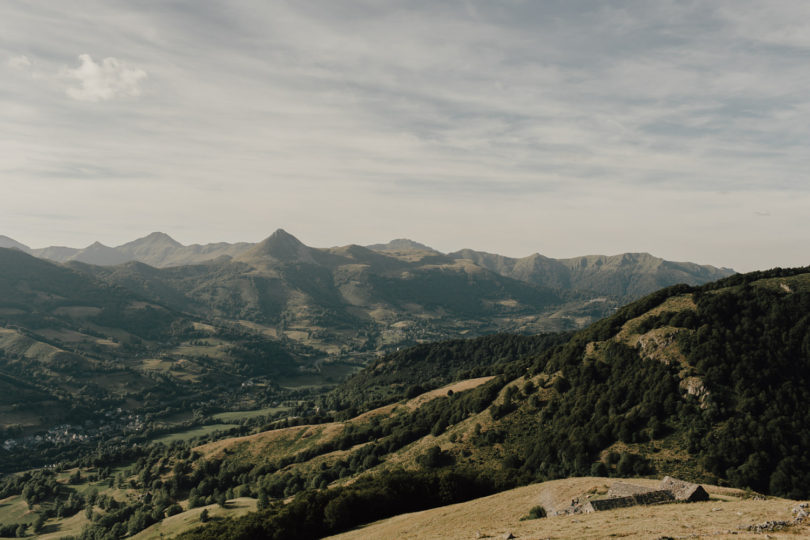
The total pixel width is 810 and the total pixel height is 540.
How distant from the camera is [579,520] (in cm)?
4900

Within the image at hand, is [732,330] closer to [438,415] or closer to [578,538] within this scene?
[438,415]

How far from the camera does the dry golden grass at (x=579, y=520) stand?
37875mm

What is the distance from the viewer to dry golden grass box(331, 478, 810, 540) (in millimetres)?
37875

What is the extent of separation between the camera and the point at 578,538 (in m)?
39.3

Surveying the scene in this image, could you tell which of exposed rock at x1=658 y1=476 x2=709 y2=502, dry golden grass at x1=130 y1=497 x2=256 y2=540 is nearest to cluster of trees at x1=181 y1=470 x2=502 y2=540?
exposed rock at x1=658 y1=476 x2=709 y2=502

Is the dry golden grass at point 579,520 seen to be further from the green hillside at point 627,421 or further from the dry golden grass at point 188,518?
the dry golden grass at point 188,518

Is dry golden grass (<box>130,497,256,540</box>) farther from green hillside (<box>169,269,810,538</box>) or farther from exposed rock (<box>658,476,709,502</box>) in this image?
exposed rock (<box>658,476,709,502</box>)

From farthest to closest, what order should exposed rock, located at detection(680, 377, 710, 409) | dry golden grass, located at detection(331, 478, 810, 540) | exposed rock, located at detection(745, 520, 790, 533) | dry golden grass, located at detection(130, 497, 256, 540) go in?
dry golden grass, located at detection(130, 497, 256, 540) → exposed rock, located at detection(680, 377, 710, 409) → dry golden grass, located at detection(331, 478, 810, 540) → exposed rock, located at detection(745, 520, 790, 533)

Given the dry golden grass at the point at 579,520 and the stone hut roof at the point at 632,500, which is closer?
the dry golden grass at the point at 579,520

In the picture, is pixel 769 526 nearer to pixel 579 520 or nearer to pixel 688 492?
pixel 579 520

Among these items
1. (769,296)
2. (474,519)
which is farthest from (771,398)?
(474,519)

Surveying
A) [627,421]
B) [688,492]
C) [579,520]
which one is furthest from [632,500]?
[627,421]

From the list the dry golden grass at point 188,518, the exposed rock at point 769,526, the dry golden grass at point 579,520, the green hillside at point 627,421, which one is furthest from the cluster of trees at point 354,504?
the exposed rock at point 769,526

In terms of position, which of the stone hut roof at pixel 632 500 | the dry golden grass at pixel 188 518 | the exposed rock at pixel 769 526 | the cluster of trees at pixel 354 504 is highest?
the exposed rock at pixel 769 526
